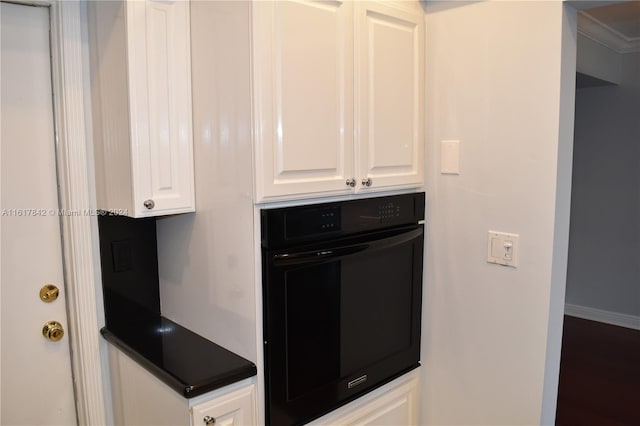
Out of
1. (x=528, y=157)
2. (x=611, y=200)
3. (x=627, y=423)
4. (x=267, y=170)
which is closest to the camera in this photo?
(x=267, y=170)

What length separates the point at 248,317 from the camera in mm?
1566

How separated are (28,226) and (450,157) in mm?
1558

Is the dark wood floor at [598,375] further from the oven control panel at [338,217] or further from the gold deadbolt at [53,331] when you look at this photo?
the gold deadbolt at [53,331]

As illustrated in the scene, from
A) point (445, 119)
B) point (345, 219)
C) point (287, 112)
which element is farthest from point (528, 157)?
point (287, 112)

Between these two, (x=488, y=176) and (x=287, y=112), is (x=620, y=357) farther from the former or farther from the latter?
(x=287, y=112)

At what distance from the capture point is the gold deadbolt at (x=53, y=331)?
1.83 metres

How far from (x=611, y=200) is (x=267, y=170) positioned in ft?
12.4

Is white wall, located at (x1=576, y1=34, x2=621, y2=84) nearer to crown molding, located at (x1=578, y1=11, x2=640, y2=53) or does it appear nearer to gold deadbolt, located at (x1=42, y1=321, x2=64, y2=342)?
crown molding, located at (x1=578, y1=11, x2=640, y2=53)

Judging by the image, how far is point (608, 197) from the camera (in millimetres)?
4238

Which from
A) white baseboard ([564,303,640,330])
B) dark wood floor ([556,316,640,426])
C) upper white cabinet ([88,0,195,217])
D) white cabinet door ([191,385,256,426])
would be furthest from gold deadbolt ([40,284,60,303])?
white baseboard ([564,303,640,330])

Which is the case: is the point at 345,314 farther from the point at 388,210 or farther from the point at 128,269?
the point at 128,269

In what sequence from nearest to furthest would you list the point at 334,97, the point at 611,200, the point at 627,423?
the point at 334,97 < the point at 627,423 < the point at 611,200

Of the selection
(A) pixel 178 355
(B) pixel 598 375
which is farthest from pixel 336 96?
(B) pixel 598 375

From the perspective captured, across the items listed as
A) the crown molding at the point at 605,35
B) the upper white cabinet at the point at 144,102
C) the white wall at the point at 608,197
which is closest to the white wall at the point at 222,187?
the upper white cabinet at the point at 144,102
